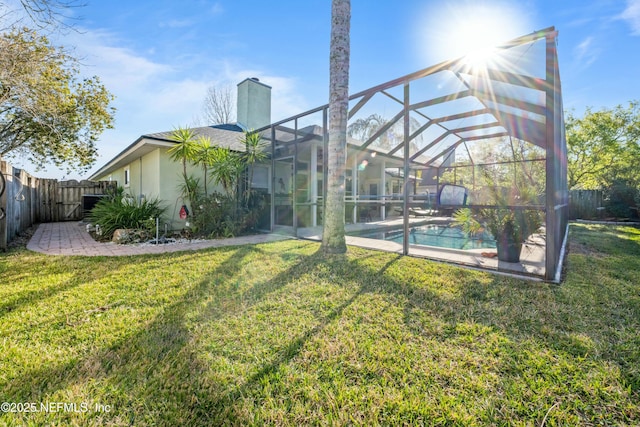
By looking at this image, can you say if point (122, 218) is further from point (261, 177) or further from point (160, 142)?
point (261, 177)

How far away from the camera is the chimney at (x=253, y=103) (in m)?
14.3

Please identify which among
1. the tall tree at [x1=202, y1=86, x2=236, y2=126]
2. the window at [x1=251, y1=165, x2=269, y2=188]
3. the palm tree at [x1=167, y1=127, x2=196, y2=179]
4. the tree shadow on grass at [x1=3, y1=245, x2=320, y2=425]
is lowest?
the tree shadow on grass at [x1=3, y1=245, x2=320, y2=425]

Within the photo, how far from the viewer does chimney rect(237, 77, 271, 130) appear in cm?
1431

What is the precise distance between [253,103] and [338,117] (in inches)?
409

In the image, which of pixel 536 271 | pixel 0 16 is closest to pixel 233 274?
pixel 536 271

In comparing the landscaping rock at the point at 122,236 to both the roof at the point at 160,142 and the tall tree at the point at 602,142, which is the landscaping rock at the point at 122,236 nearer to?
the roof at the point at 160,142

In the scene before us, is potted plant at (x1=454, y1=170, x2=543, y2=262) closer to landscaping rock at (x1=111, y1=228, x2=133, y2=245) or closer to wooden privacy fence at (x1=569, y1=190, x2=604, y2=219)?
landscaping rock at (x1=111, y1=228, x2=133, y2=245)

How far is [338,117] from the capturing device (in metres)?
5.60

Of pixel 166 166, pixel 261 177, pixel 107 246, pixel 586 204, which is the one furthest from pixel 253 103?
pixel 586 204

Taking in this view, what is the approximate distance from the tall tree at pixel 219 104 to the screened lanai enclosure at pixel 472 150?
15563mm

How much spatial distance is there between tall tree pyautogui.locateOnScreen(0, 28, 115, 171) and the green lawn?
6938mm

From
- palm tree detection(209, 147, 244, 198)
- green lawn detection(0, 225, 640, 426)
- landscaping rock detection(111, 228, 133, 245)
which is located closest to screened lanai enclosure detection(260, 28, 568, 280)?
palm tree detection(209, 147, 244, 198)

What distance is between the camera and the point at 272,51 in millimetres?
9758

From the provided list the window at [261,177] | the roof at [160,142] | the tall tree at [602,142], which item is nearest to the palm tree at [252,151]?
the roof at [160,142]
